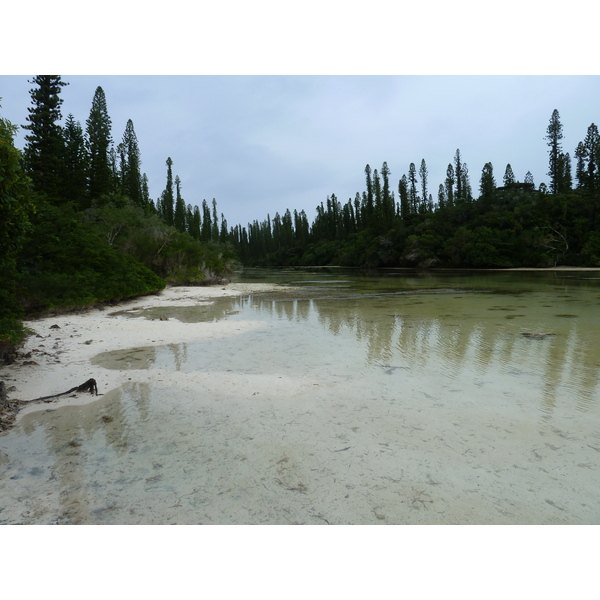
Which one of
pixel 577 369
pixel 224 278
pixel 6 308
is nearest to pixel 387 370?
pixel 577 369

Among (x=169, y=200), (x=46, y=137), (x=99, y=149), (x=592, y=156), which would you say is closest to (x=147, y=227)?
(x=46, y=137)

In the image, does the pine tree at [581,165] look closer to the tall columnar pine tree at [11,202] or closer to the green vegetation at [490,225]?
the green vegetation at [490,225]

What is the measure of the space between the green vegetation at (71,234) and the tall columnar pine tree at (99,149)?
0.10 m

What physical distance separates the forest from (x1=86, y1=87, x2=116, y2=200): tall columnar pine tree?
0.11 metres

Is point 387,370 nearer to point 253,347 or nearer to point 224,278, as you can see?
point 253,347

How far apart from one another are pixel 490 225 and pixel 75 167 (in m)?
47.6

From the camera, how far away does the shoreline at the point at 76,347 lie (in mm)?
5207

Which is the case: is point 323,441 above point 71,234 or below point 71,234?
below

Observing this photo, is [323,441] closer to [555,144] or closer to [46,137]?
[46,137]

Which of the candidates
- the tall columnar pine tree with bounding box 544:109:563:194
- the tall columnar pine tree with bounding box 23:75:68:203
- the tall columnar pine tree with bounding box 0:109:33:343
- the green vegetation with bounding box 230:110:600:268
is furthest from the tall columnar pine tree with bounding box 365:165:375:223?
the tall columnar pine tree with bounding box 0:109:33:343

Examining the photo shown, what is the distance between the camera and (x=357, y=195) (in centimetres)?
9100

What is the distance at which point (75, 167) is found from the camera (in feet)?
119

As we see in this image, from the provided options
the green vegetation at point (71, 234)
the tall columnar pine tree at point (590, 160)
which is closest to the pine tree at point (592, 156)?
the tall columnar pine tree at point (590, 160)

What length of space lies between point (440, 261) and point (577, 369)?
5095 centimetres
